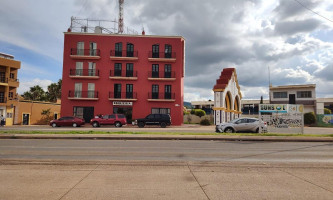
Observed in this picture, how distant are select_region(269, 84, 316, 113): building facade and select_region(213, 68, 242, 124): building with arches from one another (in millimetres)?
15521

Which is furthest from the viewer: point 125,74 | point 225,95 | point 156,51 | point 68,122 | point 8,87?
point 8,87

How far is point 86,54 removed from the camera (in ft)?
125

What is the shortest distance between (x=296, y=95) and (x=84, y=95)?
4397 centimetres

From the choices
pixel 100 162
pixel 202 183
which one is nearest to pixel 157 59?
pixel 100 162

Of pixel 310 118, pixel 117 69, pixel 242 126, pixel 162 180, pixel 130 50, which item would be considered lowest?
pixel 162 180

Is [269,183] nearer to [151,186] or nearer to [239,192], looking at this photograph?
[239,192]

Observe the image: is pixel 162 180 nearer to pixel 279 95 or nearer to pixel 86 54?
pixel 86 54

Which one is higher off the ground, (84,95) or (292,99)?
(292,99)

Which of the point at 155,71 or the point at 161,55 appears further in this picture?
the point at 155,71

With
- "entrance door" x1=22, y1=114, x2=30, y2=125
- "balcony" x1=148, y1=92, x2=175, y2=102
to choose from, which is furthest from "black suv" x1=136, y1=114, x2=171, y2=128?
"entrance door" x1=22, y1=114, x2=30, y2=125

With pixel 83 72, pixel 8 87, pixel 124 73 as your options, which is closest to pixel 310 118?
pixel 124 73

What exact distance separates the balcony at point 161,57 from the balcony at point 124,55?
7.44 ft

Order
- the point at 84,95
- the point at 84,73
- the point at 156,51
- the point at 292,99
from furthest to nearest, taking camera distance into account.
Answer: the point at 292,99 < the point at 156,51 < the point at 84,73 < the point at 84,95

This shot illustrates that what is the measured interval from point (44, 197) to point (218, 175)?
159 inches
